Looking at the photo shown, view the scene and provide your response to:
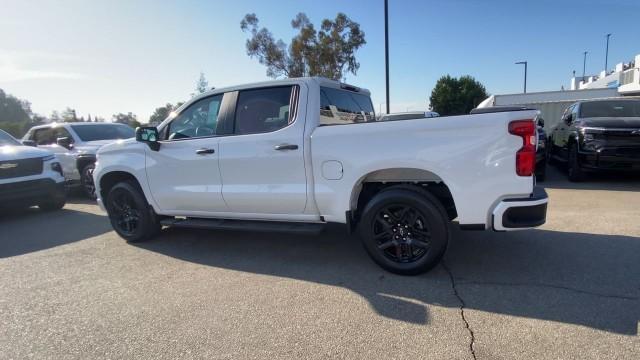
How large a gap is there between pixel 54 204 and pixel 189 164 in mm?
5049

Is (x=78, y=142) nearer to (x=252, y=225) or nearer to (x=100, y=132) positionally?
(x=100, y=132)

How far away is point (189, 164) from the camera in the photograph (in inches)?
178

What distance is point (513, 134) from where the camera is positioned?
309 centimetres

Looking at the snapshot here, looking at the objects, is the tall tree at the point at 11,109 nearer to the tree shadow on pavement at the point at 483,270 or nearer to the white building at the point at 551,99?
the white building at the point at 551,99

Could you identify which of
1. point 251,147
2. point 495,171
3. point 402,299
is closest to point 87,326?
point 251,147

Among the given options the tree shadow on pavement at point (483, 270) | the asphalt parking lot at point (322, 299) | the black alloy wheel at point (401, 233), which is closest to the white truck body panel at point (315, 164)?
the black alloy wheel at point (401, 233)

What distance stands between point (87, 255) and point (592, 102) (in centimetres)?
1037

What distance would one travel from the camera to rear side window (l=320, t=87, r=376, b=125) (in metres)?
4.18

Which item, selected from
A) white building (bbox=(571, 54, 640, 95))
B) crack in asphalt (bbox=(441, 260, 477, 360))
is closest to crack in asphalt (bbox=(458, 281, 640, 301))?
crack in asphalt (bbox=(441, 260, 477, 360))

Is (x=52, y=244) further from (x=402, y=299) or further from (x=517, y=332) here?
(x=517, y=332)

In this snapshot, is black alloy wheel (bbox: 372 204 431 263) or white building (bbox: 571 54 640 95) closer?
black alloy wheel (bbox: 372 204 431 263)

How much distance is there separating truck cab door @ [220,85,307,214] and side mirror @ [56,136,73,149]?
6232 mm

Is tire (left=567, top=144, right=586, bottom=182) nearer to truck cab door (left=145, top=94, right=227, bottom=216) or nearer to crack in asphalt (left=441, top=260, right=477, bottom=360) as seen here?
crack in asphalt (left=441, top=260, right=477, bottom=360)

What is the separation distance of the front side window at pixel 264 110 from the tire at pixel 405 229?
51.5 inches
